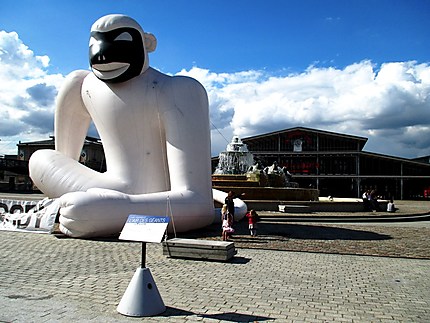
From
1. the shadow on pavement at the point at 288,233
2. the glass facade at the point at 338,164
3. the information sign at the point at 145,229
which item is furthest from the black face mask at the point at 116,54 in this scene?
the glass facade at the point at 338,164

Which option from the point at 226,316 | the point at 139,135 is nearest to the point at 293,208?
the point at 139,135

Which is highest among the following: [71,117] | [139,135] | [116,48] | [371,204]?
[116,48]

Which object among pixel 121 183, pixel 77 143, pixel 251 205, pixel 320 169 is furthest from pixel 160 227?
pixel 320 169

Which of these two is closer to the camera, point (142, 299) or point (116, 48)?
point (142, 299)

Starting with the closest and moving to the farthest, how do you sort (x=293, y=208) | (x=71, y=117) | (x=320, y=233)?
(x=320, y=233), (x=71, y=117), (x=293, y=208)

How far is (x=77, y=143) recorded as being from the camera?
15.3 meters

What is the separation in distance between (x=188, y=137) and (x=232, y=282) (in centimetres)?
596

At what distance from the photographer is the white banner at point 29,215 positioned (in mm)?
12750

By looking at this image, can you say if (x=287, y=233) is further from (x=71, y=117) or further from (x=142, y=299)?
(x=142, y=299)

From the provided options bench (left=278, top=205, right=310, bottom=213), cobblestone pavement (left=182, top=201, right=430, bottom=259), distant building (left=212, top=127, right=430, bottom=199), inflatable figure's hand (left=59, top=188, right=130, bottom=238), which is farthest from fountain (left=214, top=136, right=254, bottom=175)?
inflatable figure's hand (left=59, top=188, right=130, bottom=238)

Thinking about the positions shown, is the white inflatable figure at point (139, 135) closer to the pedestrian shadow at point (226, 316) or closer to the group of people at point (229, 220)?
the group of people at point (229, 220)

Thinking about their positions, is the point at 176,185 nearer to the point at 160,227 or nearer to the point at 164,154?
the point at 164,154

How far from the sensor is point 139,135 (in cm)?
1312

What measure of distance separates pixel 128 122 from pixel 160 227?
7813 millimetres
